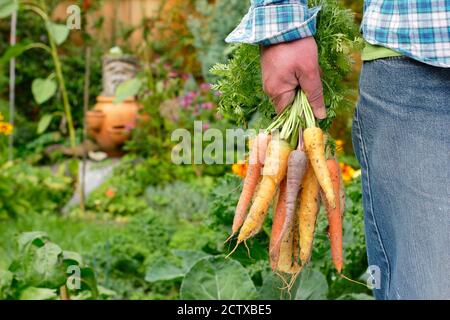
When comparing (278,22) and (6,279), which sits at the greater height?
(278,22)

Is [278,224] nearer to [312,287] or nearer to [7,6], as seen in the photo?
[312,287]

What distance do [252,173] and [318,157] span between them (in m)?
0.21

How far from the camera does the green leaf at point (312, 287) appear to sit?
277cm

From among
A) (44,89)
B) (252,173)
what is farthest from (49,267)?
(44,89)

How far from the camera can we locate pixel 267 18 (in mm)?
1698

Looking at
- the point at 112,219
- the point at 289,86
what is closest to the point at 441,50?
the point at 289,86

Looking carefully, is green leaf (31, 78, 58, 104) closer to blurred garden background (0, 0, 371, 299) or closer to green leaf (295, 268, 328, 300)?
blurred garden background (0, 0, 371, 299)

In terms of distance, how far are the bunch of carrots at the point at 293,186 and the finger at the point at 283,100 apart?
21 mm

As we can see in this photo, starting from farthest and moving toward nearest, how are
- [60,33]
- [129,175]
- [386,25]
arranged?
[129,175], [60,33], [386,25]

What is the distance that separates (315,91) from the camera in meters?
1.69

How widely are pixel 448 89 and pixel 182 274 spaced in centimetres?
167

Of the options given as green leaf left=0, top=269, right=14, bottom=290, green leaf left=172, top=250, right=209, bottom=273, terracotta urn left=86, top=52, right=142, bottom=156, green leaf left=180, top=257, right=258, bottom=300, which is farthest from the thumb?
terracotta urn left=86, top=52, right=142, bottom=156

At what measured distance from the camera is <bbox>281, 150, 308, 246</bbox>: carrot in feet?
5.85

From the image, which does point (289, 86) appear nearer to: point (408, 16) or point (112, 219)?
point (408, 16)
